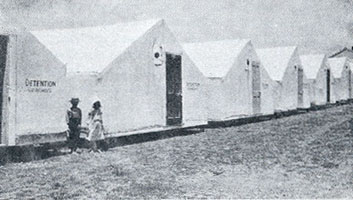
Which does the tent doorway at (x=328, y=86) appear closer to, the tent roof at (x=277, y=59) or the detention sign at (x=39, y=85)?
the tent roof at (x=277, y=59)

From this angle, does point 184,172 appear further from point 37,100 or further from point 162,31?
point 162,31

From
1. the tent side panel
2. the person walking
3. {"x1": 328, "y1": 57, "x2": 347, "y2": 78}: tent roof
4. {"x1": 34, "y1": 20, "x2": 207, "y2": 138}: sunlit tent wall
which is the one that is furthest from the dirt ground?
{"x1": 328, "y1": 57, "x2": 347, "y2": 78}: tent roof

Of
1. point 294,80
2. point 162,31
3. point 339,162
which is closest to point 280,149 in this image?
point 339,162

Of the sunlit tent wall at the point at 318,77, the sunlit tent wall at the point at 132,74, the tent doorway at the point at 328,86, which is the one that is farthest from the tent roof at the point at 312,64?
the sunlit tent wall at the point at 132,74

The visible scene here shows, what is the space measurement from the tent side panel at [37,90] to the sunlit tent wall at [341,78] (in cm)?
2965

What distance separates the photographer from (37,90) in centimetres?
1077

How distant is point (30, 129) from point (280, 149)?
5.61m

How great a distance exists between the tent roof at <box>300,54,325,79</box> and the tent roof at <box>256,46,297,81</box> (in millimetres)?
5074

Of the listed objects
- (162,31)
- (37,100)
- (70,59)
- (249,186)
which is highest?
(162,31)

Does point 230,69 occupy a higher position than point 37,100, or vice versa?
point 230,69

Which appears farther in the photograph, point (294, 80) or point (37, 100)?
point (294, 80)

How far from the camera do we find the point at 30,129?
10.6m

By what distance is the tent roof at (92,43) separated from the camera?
43.5 ft

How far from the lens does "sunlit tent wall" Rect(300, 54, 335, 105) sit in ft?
107
